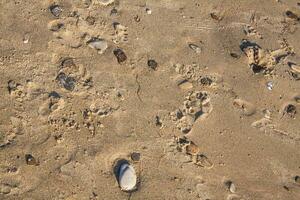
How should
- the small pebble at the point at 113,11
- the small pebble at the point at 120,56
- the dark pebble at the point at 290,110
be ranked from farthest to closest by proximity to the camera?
the small pebble at the point at 113,11, the dark pebble at the point at 290,110, the small pebble at the point at 120,56

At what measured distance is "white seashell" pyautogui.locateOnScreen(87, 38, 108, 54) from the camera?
210 inches

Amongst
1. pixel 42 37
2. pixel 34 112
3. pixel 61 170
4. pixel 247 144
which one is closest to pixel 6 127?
pixel 34 112

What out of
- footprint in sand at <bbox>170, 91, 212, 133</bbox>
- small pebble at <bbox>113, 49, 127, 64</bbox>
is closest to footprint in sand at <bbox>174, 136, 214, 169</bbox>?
footprint in sand at <bbox>170, 91, 212, 133</bbox>

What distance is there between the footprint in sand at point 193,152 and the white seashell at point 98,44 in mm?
1297

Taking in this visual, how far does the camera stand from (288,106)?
5.55 meters

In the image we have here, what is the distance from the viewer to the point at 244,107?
541 cm

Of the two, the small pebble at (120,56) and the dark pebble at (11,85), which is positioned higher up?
the small pebble at (120,56)

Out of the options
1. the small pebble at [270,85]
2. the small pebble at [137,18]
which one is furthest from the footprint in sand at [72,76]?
the small pebble at [270,85]

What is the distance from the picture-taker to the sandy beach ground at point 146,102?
472cm

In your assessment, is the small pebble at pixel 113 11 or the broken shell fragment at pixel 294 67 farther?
the broken shell fragment at pixel 294 67

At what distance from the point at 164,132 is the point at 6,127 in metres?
1.61

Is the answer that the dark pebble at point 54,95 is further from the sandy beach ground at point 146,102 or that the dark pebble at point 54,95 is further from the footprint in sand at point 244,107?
the footprint in sand at point 244,107

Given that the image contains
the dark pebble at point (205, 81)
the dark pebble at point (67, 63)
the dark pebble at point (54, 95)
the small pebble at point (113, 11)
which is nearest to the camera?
the dark pebble at point (54, 95)

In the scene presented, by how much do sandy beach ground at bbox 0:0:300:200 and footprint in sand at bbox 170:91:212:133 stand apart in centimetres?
1
